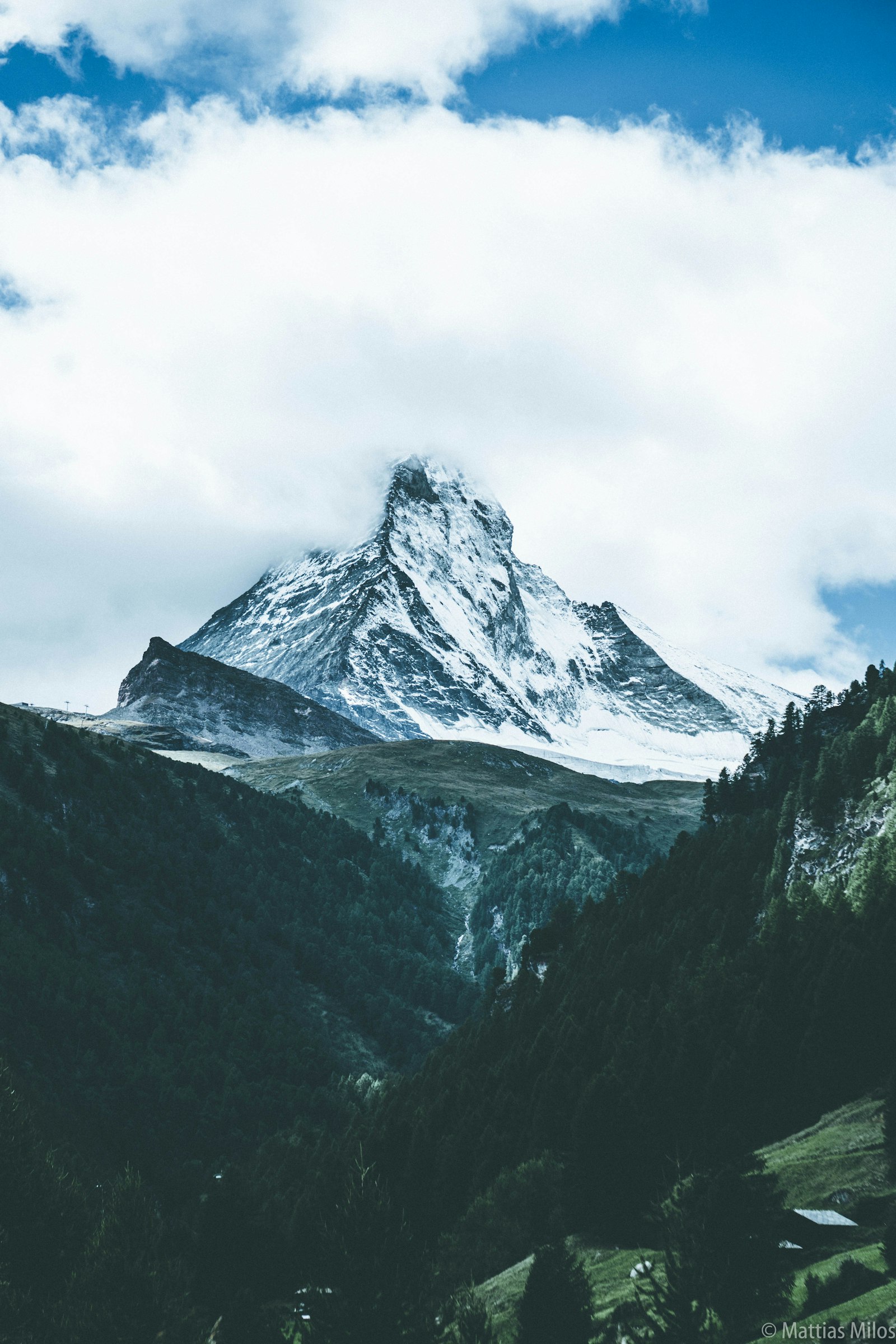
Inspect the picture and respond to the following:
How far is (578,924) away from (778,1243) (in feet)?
414

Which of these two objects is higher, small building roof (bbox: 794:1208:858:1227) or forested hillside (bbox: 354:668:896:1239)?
forested hillside (bbox: 354:668:896:1239)

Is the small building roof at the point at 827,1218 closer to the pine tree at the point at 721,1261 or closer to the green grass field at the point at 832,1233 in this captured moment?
the green grass field at the point at 832,1233

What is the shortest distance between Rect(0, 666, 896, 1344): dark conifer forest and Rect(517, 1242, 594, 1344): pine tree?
0.46 meters

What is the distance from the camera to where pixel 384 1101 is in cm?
14700

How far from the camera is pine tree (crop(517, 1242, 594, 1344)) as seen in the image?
4816 cm

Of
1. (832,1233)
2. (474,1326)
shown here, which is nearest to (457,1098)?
(832,1233)

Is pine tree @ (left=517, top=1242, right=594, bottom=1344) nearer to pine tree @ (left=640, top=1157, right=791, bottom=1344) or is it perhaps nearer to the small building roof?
pine tree @ (left=640, top=1157, right=791, bottom=1344)

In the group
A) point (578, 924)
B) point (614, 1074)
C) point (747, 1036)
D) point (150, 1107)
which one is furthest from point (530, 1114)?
point (150, 1107)

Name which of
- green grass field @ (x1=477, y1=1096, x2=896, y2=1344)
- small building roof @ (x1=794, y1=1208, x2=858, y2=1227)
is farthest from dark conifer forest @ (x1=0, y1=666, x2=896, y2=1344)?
small building roof @ (x1=794, y1=1208, x2=858, y2=1227)

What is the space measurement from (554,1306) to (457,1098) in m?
69.9

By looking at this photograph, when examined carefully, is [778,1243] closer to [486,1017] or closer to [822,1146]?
[822,1146]

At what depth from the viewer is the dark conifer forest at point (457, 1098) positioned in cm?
5619

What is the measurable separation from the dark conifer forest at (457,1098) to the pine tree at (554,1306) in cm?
46

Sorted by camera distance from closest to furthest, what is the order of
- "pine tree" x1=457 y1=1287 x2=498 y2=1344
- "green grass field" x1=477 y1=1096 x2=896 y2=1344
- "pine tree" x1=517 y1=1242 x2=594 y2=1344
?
1. "green grass field" x1=477 y1=1096 x2=896 y2=1344
2. "pine tree" x1=457 y1=1287 x2=498 y2=1344
3. "pine tree" x1=517 y1=1242 x2=594 y2=1344
